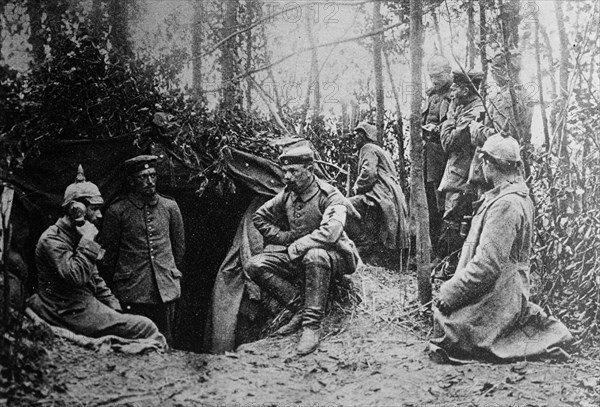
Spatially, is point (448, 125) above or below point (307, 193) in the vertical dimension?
above

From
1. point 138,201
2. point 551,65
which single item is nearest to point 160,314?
point 138,201

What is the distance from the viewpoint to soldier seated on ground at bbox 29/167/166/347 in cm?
566

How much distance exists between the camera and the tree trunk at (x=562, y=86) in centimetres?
692

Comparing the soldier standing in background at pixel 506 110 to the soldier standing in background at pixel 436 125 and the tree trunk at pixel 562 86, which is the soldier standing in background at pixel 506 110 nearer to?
the tree trunk at pixel 562 86

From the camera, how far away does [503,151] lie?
597 centimetres

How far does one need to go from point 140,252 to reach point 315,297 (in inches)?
66.3

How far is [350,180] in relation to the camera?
9.10m

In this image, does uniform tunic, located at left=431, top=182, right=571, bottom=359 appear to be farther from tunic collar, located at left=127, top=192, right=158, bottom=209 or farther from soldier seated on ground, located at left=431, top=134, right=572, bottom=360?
tunic collar, located at left=127, top=192, right=158, bottom=209

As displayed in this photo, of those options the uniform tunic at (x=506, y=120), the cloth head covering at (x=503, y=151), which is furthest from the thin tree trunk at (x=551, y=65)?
the cloth head covering at (x=503, y=151)

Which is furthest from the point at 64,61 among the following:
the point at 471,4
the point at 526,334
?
the point at 526,334

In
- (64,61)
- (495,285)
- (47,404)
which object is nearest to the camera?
(47,404)

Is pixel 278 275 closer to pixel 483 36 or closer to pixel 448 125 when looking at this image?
pixel 448 125

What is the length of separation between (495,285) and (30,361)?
365 cm

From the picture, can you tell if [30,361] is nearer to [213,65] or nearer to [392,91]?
[213,65]
